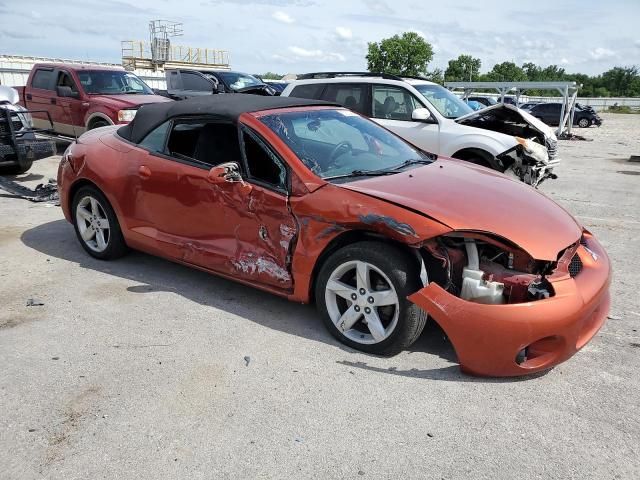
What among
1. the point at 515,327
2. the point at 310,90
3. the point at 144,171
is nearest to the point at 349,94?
the point at 310,90

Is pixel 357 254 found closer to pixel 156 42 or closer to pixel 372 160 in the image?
pixel 372 160

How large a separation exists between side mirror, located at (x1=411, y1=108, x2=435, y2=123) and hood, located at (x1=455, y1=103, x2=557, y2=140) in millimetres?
415

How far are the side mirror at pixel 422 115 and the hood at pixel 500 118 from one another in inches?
16.3

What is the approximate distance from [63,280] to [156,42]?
3668 cm

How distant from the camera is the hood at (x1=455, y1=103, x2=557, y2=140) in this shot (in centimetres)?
828

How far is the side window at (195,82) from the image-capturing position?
1447cm

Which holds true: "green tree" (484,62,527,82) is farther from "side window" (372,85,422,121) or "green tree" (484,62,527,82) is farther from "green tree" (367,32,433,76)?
"side window" (372,85,422,121)

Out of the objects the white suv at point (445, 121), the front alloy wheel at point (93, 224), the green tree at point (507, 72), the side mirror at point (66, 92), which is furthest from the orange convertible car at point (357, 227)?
the green tree at point (507, 72)

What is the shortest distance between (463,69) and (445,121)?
274 ft

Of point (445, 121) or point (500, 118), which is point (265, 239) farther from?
point (500, 118)

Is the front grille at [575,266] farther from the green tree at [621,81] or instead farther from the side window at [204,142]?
the green tree at [621,81]

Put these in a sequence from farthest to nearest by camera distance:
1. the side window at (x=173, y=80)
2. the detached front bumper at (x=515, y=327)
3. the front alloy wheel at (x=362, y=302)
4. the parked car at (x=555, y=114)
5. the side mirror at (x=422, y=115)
Answer: the parked car at (x=555, y=114) → the side window at (x=173, y=80) → the side mirror at (x=422, y=115) → the front alloy wheel at (x=362, y=302) → the detached front bumper at (x=515, y=327)

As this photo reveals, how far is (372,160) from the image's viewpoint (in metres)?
4.23

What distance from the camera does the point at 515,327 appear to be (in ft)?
9.73
